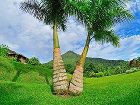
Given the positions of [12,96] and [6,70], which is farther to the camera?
[6,70]

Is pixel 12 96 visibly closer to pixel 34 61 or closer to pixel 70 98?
pixel 70 98

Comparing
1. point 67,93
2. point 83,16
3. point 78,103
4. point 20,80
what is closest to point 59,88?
point 67,93

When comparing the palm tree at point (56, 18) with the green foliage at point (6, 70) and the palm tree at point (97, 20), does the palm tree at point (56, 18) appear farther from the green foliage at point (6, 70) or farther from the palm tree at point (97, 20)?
the green foliage at point (6, 70)

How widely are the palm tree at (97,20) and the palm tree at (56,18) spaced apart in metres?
0.96

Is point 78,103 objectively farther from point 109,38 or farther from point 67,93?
point 109,38

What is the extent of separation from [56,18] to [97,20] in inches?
156

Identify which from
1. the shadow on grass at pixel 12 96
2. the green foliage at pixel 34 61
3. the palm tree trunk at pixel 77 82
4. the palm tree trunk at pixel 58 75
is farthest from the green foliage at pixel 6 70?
the green foliage at pixel 34 61

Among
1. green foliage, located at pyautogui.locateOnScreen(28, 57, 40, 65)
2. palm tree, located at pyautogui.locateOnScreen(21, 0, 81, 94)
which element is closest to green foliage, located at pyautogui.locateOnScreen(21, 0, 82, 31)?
palm tree, located at pyautogui.locateOnScreen(21, 0, 81, 94)

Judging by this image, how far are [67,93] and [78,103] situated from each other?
3.03 metres

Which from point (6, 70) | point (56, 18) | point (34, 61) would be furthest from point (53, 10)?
point (34, 61)

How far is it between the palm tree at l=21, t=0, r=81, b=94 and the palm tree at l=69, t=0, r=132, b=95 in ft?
3.16

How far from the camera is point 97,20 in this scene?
3522 cm

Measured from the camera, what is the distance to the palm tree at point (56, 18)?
33.6 meters

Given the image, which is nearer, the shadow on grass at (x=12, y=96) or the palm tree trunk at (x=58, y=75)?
the shadow on grass at (x=12, y=96)
